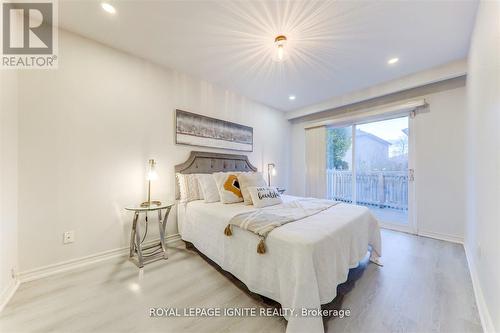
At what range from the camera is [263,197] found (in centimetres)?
242

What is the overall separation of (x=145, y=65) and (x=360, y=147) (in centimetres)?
419

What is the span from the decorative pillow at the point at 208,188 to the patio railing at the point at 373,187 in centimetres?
296

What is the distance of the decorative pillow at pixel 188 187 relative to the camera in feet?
8.92

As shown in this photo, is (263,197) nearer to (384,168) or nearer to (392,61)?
(392,61)

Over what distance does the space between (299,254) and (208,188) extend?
172 centimetres

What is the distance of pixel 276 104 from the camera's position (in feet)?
14.6

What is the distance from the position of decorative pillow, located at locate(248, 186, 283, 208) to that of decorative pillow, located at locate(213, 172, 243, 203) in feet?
0.84

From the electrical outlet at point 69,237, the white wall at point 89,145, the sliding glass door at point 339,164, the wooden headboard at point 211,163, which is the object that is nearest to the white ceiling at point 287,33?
the white wall at point 89,145

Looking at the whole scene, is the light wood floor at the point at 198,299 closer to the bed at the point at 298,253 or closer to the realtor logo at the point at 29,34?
the bed at the point at 298,253

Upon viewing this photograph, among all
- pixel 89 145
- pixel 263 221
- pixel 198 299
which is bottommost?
pixel 198 299

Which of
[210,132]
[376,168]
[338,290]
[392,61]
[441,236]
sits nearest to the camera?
[338,290]

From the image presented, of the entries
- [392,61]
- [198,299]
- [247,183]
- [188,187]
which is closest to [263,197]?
[247,183]

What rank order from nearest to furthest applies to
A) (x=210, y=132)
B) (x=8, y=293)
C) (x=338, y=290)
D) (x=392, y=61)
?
(x=8, y=293) < (x=338, y=290) < (x=392, y=61) < (x=210, y=132)

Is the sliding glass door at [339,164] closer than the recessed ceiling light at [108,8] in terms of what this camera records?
No
